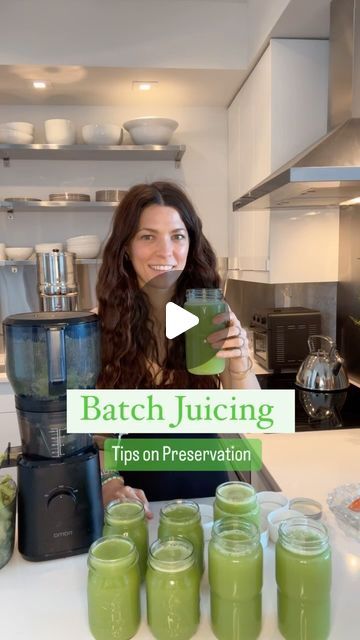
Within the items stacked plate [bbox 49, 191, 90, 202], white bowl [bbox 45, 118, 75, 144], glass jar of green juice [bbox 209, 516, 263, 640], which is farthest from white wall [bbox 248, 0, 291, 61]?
glass jar of green juice [bbox 209, 516, 263, 640]

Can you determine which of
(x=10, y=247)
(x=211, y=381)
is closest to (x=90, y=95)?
(x=10, y=247)

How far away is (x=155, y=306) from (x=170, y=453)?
0.30 meters

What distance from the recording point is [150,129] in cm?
247

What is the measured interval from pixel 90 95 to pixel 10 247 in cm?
96

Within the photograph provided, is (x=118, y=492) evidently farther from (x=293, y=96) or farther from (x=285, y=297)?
(x=285, y=297)

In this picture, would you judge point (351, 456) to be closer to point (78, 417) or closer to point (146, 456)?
point (146, 456)

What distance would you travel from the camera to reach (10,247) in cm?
274

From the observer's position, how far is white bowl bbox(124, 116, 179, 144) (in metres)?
2.45

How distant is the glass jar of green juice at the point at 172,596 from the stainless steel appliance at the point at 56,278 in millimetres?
1903

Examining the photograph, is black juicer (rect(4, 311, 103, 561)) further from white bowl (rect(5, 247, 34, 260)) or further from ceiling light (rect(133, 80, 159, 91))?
ceiling light (rect(133, 80, 159, 91))

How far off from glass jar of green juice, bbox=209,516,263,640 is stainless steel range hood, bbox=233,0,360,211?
0.93m

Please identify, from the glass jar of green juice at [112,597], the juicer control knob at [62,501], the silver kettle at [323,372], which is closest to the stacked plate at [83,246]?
the silver kettle at [323,372]

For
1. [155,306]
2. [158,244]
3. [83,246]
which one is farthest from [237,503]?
[83,246]

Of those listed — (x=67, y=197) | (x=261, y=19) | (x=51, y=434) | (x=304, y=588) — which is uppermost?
(x=261, y=19)
